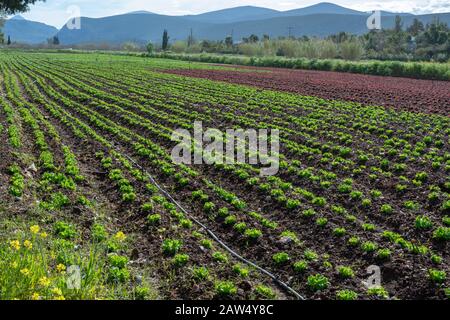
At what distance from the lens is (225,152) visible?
14094 mm

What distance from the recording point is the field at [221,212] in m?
6.71

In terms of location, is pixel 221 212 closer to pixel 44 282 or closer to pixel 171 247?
pixel 171 247

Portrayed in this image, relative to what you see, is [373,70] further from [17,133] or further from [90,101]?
[17,133]

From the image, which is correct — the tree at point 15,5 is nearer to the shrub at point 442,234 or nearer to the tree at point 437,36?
the shrub at point 442,234

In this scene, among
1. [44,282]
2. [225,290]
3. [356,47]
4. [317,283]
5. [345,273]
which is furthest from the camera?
[356,47]

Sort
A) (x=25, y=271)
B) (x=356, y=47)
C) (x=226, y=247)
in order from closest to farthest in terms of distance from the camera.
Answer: (x=25, y=271)
(x=226, y=247)
(x=356, y=47)

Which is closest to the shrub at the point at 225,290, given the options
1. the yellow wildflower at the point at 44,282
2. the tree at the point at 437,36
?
the yellow wildflower at the point at 44,282

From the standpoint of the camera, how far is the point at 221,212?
9.44m

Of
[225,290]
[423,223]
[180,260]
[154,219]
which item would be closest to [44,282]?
[225,290]

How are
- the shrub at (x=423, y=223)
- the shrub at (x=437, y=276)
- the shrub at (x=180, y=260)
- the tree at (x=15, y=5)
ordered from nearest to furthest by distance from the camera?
1. the shrub at (x=437, y=276)
2. the shrub at (x=180, y=260)
3. the shrub at (x=423, y=223)
4. the tree at (x=15, y=5)

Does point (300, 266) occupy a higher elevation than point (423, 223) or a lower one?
lower

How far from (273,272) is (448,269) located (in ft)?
8.43

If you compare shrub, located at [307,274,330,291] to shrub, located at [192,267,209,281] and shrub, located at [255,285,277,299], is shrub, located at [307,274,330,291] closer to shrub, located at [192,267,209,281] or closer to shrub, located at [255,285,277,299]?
shrub, located at [255,285,277,299]

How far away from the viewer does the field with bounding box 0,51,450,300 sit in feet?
22.0
